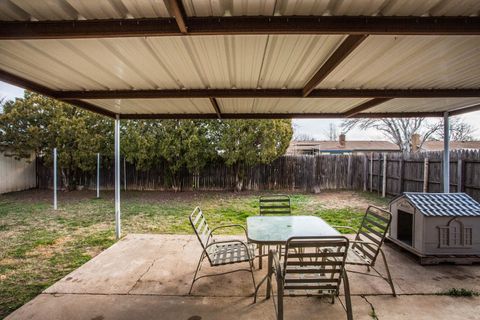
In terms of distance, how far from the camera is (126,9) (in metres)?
1.88

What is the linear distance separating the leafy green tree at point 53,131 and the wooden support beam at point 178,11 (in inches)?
401

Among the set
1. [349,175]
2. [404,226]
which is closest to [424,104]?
[404,226]

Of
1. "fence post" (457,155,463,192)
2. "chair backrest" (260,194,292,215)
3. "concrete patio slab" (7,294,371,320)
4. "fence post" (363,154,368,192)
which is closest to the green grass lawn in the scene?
"concrete patio slab" (7,294,371,320)

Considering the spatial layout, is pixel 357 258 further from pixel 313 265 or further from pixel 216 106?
pixel 216 106

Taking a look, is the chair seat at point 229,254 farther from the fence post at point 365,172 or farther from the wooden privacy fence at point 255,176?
the fence post at point 365,172

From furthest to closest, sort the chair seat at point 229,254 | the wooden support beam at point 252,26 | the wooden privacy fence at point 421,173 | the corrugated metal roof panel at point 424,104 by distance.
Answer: the wooden privacy fence at point 421,173 < the corrugated metal roof panel at point 424,104 < the chair seat at point 229,254 < the wooden support beam at point 252,26

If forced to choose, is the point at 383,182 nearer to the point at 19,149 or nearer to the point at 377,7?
the point at 377,7

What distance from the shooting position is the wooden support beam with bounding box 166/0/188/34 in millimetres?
1689

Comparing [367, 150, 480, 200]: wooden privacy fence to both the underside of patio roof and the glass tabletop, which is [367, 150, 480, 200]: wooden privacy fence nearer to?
the underside of patio roof

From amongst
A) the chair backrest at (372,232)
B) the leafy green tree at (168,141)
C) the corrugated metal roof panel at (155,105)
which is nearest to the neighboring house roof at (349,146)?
the leafy green tree at (168,141)

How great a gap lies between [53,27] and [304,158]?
10931 mm

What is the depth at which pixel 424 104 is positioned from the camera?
4730 millimetres

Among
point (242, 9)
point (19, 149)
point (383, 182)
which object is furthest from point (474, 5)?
point (19, 149)

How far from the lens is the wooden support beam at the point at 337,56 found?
2213 millimetres
